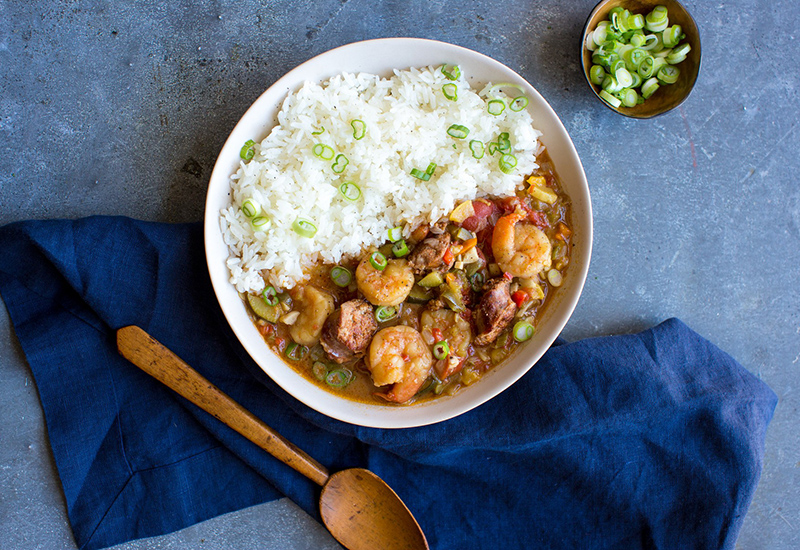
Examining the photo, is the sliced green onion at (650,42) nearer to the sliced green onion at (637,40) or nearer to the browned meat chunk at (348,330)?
the sliced green onion at (637,40)

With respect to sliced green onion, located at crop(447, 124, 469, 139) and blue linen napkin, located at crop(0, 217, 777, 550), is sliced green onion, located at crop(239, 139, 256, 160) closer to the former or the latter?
blue linen napkin, located at crop(0, 217, 777, 550)

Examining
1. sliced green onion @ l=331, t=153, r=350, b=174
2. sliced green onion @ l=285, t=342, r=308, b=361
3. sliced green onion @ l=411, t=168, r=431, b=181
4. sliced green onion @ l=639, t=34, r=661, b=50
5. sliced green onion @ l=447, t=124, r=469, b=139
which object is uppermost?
sliced green onion @ l=639, t=34, r=661, b=50

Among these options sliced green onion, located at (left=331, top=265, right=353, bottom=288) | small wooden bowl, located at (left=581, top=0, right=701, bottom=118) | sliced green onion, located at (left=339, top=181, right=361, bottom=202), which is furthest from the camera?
small wooden bowl, located at (left=581, top=0, right=701, bottom=118)

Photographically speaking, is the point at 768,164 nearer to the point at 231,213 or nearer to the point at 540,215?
the point at 540,215

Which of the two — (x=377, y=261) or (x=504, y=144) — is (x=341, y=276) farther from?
(x=504, y=144)

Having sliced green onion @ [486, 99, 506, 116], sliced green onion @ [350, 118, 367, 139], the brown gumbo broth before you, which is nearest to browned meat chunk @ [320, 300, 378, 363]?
the brown gumbo broth

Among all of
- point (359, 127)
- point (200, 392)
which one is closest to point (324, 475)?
point (200, 392)
